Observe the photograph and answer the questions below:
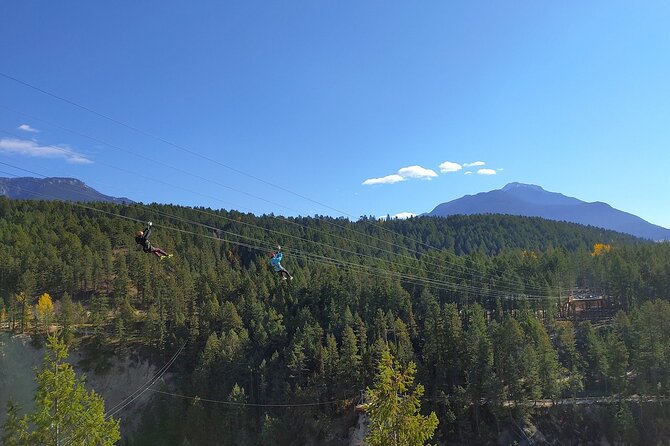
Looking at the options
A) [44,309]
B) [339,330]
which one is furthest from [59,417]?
[44,309]

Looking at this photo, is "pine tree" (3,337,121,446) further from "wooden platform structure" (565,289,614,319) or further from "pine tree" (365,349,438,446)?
"wooden platform structure" (565,289,614,319)

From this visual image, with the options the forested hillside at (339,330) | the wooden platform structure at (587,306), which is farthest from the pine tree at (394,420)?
the wooden platform structure at (587,306)

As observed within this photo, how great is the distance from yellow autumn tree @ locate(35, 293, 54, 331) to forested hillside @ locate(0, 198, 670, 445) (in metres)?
0.63

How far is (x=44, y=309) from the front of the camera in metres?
75.1

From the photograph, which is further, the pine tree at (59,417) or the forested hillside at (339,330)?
the forested hillside at (339,330)

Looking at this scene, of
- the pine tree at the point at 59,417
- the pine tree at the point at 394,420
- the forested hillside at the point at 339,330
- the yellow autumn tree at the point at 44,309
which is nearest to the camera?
the pine tree at the point at 394,420

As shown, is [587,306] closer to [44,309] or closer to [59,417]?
[59,417]

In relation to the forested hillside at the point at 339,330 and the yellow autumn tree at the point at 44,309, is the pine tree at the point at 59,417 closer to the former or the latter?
the forested hillside at the point at 339,330

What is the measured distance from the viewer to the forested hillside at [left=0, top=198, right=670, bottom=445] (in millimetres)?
54594

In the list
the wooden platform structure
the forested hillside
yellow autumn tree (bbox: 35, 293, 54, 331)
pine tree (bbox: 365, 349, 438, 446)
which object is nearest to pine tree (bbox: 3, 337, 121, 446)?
pine tree (bbox: 365, 349, 438, 446)

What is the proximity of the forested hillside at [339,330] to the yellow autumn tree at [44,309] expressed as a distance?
629mm

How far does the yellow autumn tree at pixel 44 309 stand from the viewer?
7300 cm

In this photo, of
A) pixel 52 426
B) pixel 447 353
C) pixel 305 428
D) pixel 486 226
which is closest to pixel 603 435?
pixel 447 353

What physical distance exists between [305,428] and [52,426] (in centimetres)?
4482
